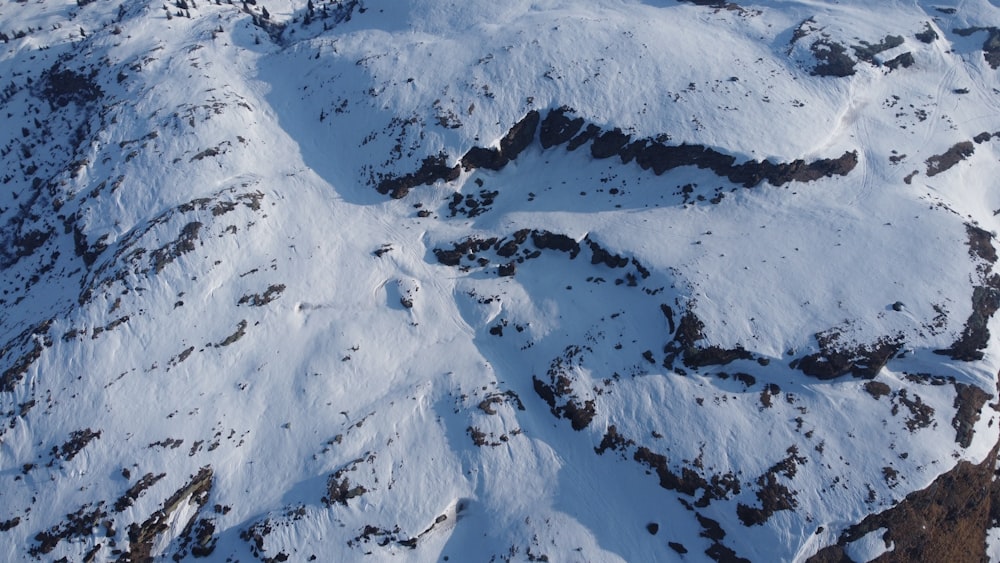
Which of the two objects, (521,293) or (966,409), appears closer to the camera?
(966,409)

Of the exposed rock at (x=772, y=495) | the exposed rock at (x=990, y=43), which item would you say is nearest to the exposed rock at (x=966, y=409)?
the exposed rock at (x=772, y=495)

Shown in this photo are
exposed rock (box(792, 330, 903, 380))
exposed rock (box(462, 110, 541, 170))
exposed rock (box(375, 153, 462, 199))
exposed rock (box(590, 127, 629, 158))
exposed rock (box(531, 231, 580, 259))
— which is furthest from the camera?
exposed rock (box(462, 110, 541, 170))

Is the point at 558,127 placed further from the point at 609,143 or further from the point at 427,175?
the point at 427,175

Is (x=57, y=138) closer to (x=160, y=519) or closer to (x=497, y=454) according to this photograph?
(x=160, y=519)

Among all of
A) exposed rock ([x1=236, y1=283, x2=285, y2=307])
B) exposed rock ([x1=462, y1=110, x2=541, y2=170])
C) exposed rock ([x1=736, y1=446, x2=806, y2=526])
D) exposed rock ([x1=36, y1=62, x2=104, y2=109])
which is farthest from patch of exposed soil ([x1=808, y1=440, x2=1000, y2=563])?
exposed rock ([x1=36, y1=62, x2=104, y2=109])

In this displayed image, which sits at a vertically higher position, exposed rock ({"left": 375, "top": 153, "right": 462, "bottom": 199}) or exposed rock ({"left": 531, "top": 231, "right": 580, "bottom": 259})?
exposed rock ({"left": 375, "top": 153, "right": 462, "bottom": 199})

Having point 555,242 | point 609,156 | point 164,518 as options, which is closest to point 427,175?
point 555,242

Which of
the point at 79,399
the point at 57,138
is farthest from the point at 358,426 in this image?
the point at 57,138

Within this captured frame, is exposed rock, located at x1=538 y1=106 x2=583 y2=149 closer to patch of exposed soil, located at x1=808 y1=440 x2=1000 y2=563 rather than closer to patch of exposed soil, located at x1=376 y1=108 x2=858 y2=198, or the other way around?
patch of exposed soil, located at x1=376 y1=108 x2=858 y2=198
